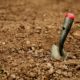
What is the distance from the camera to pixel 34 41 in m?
3.16

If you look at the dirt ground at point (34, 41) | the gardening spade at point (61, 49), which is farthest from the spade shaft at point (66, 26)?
the dirt ground at point (34, 41)

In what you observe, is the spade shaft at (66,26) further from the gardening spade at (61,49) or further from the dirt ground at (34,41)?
the dirt ground at (34,41)

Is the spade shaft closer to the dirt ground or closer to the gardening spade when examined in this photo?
the gardening spade

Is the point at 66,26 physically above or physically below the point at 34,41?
above

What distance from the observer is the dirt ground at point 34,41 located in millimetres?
2633

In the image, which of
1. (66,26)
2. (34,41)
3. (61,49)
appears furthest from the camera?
(34,41)

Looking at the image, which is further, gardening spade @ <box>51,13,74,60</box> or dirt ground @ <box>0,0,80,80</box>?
gardening spade @ <box>51,13,74,60</box>

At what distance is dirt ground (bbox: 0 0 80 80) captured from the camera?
104 inches

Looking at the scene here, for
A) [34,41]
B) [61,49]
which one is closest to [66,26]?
[61,49]

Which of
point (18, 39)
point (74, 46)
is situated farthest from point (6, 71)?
point (74, 46)

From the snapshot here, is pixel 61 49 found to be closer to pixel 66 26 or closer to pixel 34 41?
pixel 66 26

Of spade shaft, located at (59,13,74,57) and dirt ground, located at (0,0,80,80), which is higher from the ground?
spade shaft, located at (59,13,74,57)

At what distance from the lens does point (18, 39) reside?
3186 mm

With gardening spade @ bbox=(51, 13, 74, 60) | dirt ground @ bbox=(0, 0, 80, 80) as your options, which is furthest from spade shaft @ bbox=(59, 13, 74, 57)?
dirt ground @ bbox=(0, 0, 80, 80)
